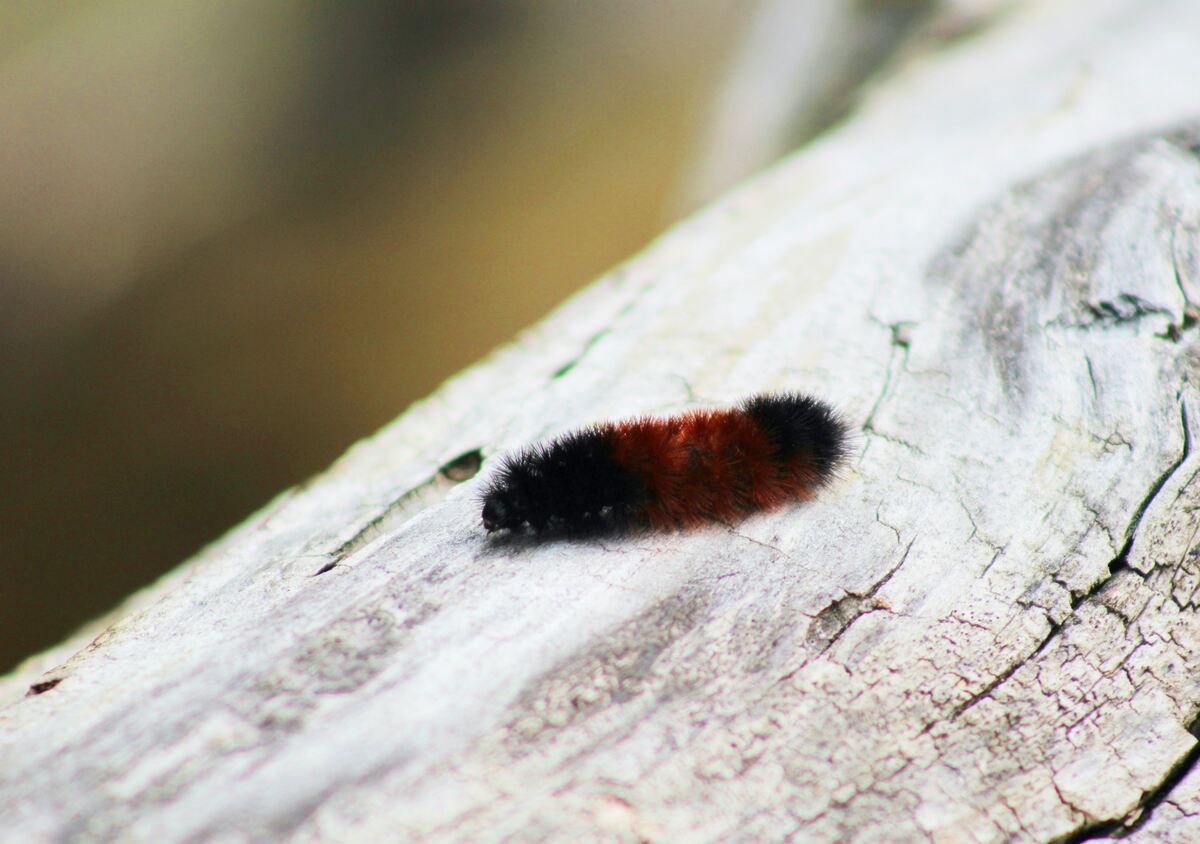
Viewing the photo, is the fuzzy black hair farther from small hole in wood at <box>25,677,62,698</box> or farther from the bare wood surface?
small hole in wood at <box>25,677,62,698</box>

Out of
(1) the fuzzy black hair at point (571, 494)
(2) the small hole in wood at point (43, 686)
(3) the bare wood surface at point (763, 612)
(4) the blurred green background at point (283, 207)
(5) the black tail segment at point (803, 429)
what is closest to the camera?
(3) the bare wood surface at point (763, 612)

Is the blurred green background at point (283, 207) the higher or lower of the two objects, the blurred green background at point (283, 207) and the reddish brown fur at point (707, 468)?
the higher

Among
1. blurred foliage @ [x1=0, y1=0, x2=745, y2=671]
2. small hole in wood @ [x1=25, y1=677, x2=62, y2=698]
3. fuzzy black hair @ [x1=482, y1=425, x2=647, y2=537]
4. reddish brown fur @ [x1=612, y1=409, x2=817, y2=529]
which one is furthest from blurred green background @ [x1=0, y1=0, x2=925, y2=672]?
small hole in wood @ [x1=25, y1=677, x2=62, y2=698]

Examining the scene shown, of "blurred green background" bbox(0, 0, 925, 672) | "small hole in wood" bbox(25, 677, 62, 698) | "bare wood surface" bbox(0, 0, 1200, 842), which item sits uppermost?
"blurred green background" bbox(0, 0, 925, 672)

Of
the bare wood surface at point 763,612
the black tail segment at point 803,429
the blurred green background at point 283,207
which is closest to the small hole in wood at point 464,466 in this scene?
the bare wood surface at point 763,612

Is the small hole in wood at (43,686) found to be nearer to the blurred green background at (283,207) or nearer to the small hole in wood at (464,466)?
the small hole in wood at (464,466)

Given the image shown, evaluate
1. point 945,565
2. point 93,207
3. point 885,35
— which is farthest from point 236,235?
point 945,565

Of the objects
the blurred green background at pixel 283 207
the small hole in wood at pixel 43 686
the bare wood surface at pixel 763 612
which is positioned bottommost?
the bare wood surface at pixel 763 612

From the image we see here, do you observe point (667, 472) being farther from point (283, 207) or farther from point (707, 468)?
point (283, 207)
